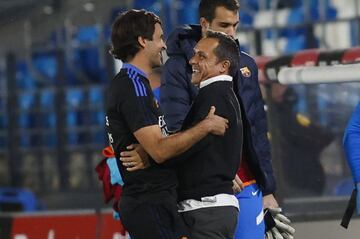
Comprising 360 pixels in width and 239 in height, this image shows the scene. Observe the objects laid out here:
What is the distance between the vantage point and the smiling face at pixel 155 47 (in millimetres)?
3516

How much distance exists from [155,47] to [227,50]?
0.26 m

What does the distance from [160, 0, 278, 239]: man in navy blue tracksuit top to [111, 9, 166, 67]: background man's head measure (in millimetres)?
467

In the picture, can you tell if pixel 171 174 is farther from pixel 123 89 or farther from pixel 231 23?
pixel 231 23

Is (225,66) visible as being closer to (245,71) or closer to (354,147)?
(245,71)

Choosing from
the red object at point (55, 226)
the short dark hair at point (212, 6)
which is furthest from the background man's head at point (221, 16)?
the red object at point (55, 226)

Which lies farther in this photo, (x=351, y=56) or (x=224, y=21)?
(x=351, y=56)

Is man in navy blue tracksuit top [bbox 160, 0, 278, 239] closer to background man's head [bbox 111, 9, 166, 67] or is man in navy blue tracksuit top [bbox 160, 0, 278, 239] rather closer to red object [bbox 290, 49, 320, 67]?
background man's head [bbox 111, 9, 166, 67]

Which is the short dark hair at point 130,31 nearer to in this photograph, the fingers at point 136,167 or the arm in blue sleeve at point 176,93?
the fingers at point 136,167

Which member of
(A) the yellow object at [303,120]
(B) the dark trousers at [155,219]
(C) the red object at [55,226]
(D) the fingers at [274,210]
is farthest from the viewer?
(C) the red object at [55,226]

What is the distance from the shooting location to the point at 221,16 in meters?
4.00

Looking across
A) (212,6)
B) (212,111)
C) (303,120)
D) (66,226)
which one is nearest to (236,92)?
(212,6)

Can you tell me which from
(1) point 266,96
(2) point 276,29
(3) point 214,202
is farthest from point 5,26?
(3) point 214,202

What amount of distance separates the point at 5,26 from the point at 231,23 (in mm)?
5573

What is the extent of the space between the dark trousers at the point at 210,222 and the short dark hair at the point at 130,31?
2.01 feet
